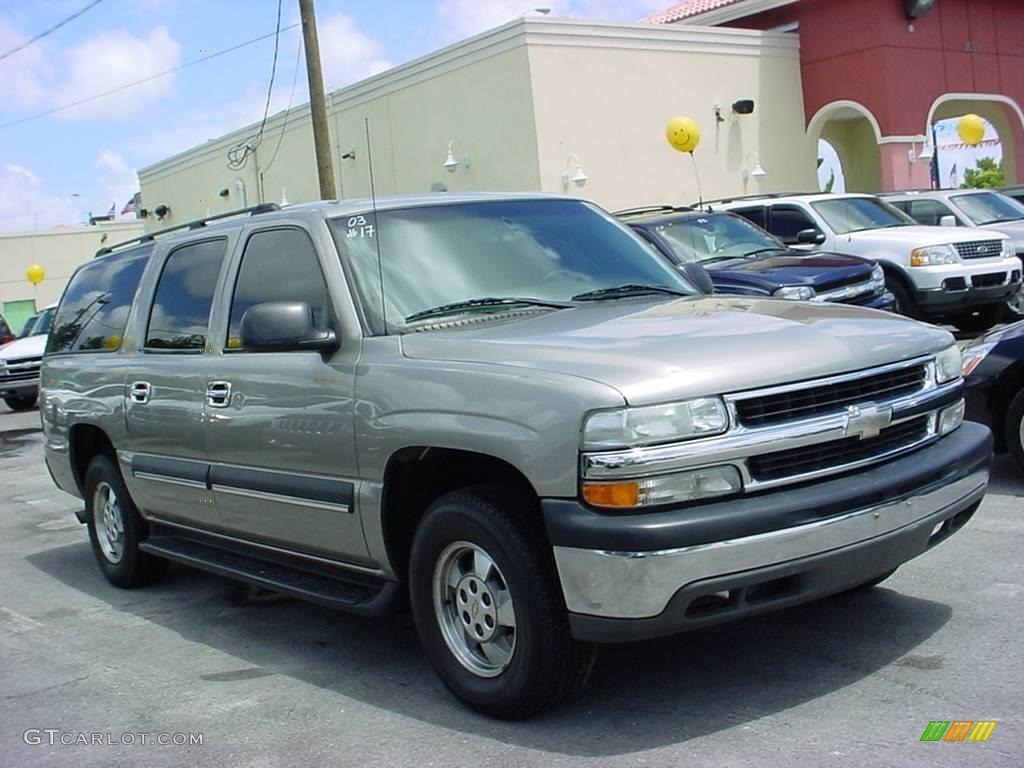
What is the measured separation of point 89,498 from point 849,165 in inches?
1025

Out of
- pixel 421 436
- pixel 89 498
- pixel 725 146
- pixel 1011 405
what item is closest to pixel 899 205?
pixel 725 146

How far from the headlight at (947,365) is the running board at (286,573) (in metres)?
2.19

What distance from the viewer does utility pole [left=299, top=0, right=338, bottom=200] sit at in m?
17.1

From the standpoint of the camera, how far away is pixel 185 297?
240 inches

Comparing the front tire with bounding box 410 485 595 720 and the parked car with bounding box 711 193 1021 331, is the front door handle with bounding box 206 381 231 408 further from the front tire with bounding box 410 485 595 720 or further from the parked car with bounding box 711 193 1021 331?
the parked car with bounding box 711 193 1021 331

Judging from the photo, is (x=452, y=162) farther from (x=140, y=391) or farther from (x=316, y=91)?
(x=140, y=391)

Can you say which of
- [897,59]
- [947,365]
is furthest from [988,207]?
[947,365]

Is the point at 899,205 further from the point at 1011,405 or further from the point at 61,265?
the point at 61,265

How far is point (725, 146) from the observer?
24.3m

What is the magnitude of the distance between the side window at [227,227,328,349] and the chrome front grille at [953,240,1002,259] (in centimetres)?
1063

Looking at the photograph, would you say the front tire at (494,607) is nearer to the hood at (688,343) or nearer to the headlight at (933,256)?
the hood at (688,343)

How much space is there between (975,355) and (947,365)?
106 inches

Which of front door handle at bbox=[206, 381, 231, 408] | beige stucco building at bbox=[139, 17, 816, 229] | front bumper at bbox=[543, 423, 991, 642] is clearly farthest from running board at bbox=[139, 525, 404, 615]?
beige stucco building at bbox=[139, 17, 816, 229]

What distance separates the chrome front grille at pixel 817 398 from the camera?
12.6ft
